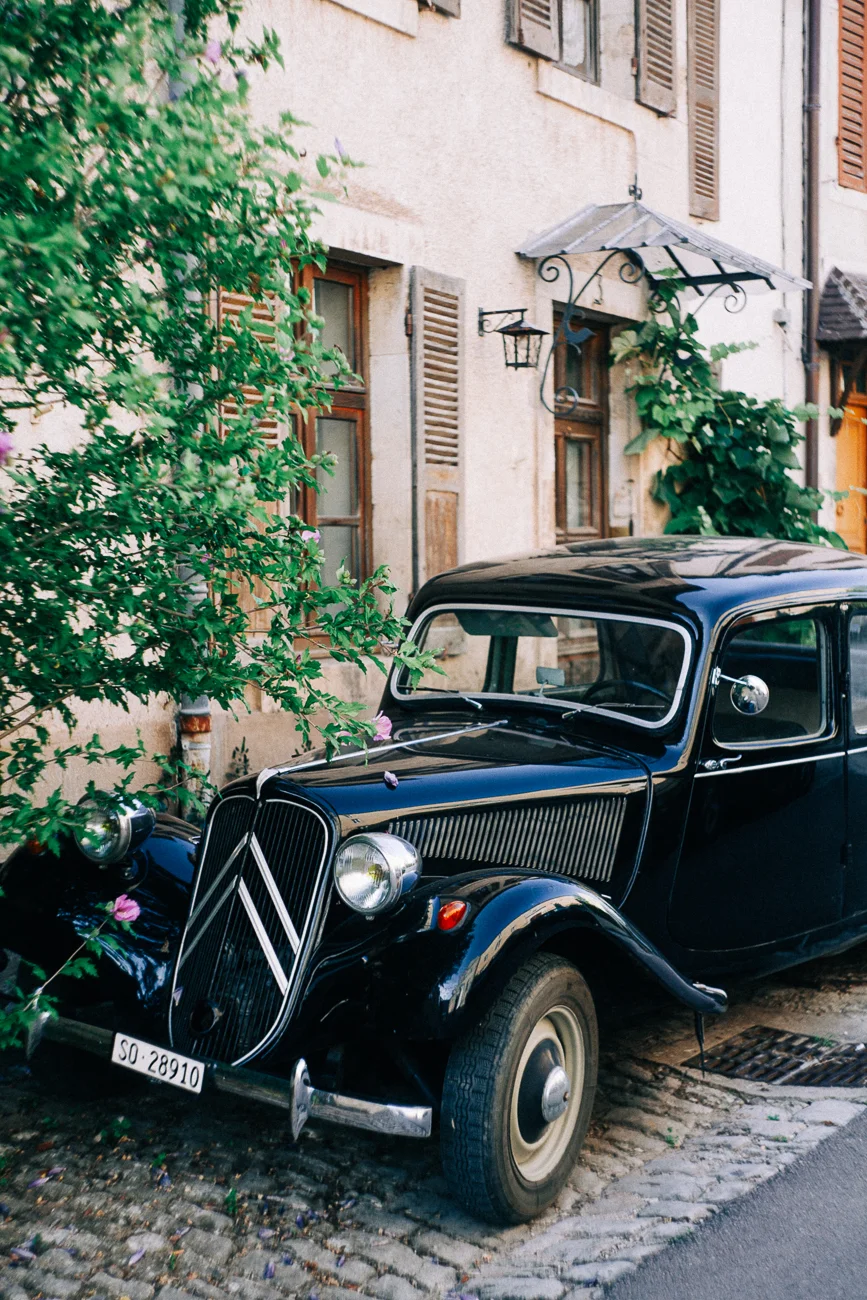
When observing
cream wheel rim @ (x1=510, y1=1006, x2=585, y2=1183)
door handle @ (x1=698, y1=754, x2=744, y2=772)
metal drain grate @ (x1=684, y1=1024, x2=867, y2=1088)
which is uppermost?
door handle @ (x1=698, y1=754, x2=744, y2=772)

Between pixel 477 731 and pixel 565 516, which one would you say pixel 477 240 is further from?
pixel 477 731

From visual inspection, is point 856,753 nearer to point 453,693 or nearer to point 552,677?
point 552,677

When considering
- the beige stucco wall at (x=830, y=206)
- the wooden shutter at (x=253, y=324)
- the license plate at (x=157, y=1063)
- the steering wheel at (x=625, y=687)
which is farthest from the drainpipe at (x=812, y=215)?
the license plate at (x=157, y=1063)

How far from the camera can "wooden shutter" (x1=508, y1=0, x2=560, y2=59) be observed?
8.38 metres

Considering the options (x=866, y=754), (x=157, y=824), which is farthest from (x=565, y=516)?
(x=157, y=824)

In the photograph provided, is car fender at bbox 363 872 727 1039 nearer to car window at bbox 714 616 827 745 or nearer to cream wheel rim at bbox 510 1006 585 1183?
cream wheel rim at bbox 510 1006 585 1183

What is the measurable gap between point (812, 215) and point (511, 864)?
9.75 meters

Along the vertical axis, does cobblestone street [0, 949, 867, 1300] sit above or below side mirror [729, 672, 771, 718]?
below

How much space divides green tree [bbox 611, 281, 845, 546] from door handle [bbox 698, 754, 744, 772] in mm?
5773

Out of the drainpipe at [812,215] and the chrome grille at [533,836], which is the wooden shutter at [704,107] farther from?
the chrome grille at [533,836]

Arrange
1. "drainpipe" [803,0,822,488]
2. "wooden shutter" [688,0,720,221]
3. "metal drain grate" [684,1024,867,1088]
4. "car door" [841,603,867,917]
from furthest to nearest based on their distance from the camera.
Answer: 1. "drainpipe" [803,0,822,488]
2. "wooden shutter" [688,0,720,221]
3. "car door" [841,603,867,917]
4. "metal drain grate" [684,1024,867,1088]

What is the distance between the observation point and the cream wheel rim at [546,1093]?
10.5 ft

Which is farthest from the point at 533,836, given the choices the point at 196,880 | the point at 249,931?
the point at 196,880

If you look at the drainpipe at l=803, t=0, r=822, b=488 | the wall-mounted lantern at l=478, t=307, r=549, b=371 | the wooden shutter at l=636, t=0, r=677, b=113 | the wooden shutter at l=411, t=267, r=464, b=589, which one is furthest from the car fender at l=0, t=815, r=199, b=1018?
the drainpipe at l=803, t=0, r=822, b=488
